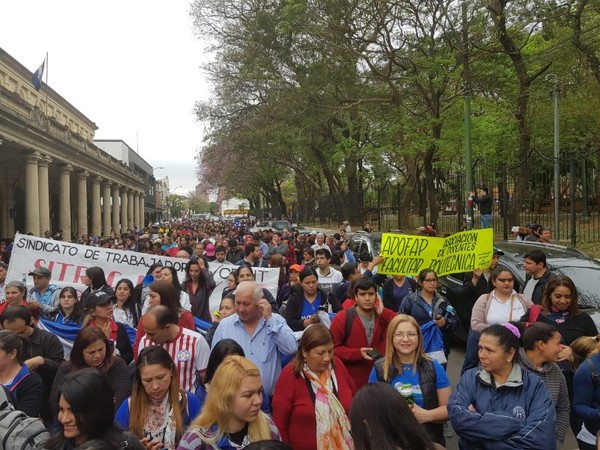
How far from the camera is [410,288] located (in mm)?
7156

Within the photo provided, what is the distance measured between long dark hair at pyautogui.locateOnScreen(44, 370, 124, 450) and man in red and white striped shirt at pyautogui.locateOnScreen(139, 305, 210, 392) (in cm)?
127

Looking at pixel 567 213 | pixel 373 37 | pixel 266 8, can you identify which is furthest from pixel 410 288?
pixel 266 8

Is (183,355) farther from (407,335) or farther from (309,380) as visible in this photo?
(407,335)

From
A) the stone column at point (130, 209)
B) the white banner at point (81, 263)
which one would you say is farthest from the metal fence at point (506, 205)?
the stone column at point (130, 209)

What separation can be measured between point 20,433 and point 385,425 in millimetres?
1759

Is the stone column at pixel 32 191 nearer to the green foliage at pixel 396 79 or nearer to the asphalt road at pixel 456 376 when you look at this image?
the green foliage at pixel 396 79

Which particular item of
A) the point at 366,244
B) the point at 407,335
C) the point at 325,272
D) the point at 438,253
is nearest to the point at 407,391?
the point at 407,335

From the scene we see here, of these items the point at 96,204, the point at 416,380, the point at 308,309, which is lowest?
the point at 416,380

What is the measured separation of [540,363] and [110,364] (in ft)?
9.97

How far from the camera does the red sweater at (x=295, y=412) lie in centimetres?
343

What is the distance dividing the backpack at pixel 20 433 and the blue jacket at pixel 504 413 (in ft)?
7.48

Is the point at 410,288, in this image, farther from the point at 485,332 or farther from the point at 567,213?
the point at 567,213

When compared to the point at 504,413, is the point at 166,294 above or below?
above

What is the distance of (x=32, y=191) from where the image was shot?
84.7 feet
